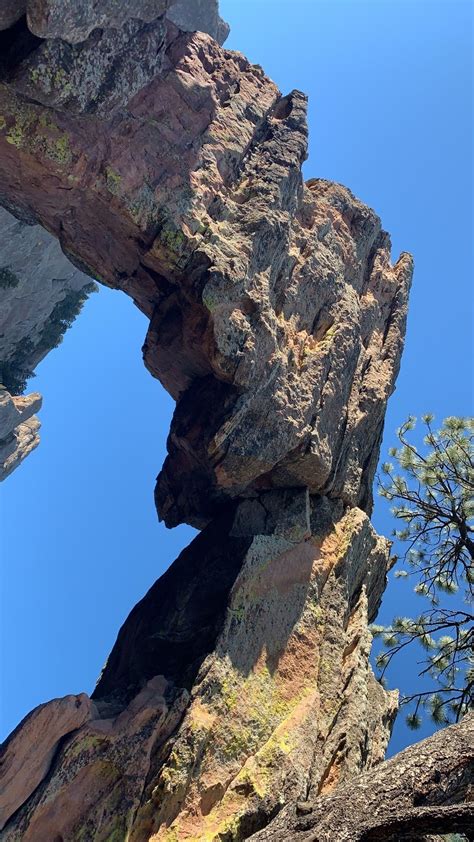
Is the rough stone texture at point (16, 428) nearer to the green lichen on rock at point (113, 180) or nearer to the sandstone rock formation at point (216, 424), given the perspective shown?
the sandstone rock formation at point (216, 424)

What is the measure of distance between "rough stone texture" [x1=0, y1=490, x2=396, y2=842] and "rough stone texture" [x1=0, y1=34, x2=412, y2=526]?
2013 mm

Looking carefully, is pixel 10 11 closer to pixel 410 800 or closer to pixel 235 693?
Answer: pixel 410 800

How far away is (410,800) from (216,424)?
34.6 feet

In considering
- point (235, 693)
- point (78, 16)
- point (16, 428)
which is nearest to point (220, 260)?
point (78, 16)

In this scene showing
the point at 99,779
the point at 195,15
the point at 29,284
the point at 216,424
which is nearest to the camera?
the point at 99,779

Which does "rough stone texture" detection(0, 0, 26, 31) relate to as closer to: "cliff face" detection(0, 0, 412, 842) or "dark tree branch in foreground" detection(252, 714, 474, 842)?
"cliff face" detection(0, 0, 412, 842)

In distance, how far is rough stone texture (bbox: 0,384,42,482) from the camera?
46719mm

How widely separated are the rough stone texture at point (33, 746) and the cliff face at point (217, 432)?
50 millimetres

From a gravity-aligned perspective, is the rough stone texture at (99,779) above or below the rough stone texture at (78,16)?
below

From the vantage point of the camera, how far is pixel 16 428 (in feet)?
173

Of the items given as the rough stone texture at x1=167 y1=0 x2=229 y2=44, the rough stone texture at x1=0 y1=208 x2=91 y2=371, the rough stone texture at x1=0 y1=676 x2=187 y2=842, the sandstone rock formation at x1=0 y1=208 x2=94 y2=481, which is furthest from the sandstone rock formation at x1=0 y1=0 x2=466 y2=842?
the sandstone rock formation at x1=0 y1=208 x2=94 y2=481

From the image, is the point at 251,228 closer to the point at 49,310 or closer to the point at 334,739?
the point at 334,739

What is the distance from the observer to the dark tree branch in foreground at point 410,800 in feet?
30.2

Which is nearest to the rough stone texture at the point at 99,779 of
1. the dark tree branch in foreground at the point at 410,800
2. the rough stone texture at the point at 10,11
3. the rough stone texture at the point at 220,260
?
the dark tree branch in foreground at the point at 410,800
